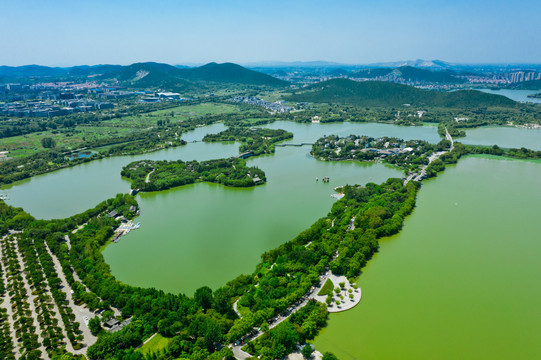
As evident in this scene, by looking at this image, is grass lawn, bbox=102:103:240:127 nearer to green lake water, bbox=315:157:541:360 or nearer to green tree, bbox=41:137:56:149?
green tree, bbox=41:137:56:149

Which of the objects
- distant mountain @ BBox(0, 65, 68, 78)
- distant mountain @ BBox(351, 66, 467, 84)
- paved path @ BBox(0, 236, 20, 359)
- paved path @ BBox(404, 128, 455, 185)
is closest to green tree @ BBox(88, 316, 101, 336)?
paved path @ BBox(0, 236, 20, 359)

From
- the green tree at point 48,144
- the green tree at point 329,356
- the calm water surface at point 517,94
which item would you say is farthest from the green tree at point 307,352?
the calm water surface at point 517,94

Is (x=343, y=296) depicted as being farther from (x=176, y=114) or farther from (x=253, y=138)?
(x=176, y=114)

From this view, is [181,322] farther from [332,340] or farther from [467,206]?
[467,206]

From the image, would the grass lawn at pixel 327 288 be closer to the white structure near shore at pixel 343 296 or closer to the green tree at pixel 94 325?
the white structure near shore at pixel 343 296

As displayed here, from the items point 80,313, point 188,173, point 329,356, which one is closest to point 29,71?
point 188,173
